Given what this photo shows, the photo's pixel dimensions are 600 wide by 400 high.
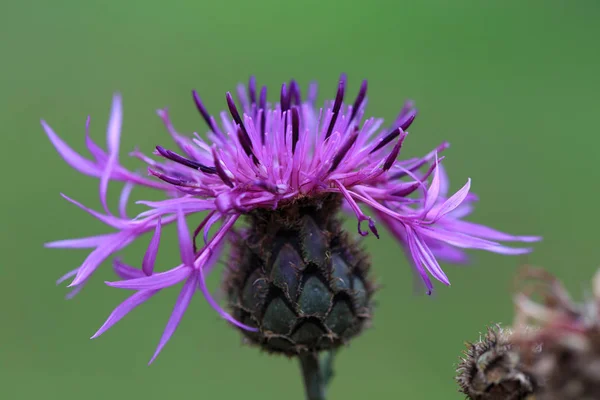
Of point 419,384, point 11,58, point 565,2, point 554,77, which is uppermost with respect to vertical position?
point 11,58

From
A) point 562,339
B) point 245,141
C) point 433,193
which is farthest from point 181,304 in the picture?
point 562,339

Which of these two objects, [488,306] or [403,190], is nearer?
[403,190]

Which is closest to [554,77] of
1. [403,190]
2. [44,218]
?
[44,218]

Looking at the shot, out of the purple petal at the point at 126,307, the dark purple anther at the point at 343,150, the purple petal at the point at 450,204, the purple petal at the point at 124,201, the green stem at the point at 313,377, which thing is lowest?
the green stem at the point at 313,377

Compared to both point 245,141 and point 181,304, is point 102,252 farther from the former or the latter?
point 245,141

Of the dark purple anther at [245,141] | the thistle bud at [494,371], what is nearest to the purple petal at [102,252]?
the dark purple anther at [245,141]

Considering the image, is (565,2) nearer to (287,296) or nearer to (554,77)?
(554,77)

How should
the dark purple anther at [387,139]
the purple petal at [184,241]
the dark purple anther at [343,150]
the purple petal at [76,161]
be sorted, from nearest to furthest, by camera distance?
the purple petal at [184,241]
the dark purple anther at [343,150]
the dark purple anther at [387,139]
the purple petal at [76,161]

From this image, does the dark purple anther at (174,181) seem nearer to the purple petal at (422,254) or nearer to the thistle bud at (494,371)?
the purple petal at (422,254)
